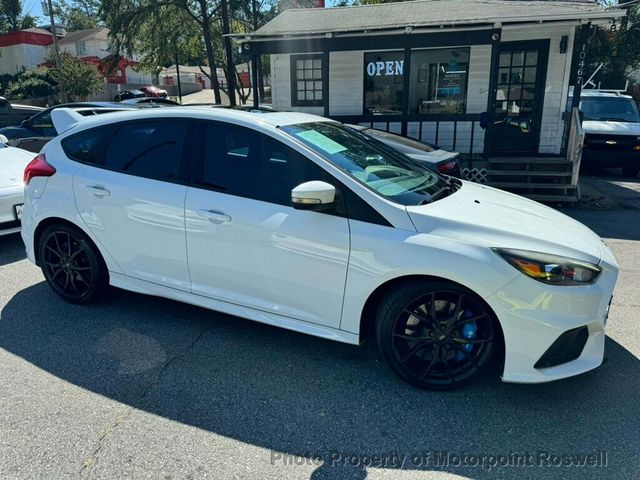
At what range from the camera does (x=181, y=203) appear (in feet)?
11.2

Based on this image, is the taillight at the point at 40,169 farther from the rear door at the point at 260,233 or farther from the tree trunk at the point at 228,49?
the tree trunk at the point at 228,49

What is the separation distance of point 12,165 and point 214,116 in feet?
13.5

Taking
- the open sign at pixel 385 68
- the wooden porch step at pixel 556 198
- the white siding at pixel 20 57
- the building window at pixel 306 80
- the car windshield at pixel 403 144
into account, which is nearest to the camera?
the car windshield at pixel 403 144

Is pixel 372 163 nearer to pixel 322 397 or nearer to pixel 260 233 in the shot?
pixel 260 233

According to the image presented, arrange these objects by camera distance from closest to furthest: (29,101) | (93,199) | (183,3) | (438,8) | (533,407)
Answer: (533,407) → (93,199) → (438,8) → (183,3) → (29,101)

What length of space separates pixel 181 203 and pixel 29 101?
33598 millimetres

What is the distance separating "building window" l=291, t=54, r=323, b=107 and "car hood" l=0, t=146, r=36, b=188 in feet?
21.2

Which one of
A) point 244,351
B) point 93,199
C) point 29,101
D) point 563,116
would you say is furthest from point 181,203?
point 29,101

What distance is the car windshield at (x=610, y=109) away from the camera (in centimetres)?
1150

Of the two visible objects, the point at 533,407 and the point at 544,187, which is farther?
the point at 544,187

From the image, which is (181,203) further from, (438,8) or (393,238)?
(438,8)

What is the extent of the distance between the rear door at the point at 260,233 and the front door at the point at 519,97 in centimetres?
759

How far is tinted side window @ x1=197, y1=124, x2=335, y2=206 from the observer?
3150mm

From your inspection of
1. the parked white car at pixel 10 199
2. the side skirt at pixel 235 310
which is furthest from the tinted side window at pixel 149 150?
the parked white car at pixel 10 199
